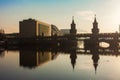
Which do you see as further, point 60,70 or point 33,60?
point 33,60

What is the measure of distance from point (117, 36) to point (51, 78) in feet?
468

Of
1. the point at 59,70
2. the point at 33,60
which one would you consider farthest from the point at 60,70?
the point at 33,60

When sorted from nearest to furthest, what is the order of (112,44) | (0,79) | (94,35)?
1. (0,79)
2. (112,44)
3. (94,35)

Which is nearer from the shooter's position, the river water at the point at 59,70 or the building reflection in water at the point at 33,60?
the river water at the point at 59,70

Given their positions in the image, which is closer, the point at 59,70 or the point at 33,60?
the point at 59,70

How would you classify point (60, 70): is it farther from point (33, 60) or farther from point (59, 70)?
point (33, 60)

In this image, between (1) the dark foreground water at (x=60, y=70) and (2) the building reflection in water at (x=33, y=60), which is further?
(2) the building reflection in water at (x=33, y=60)

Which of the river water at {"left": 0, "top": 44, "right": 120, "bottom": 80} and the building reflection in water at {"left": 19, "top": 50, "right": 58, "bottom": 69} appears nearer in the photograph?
the river water at {"left": 0, "top": 44, "right": 120, "bottom": 80}

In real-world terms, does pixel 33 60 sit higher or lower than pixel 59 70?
higher

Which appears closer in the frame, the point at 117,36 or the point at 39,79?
the point at 39,79

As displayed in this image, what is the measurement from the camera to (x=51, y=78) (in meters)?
48.4

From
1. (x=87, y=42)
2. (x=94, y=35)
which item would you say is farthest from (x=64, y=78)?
(x=94, y=35)

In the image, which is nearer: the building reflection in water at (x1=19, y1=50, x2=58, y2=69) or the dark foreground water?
the dark foreground water

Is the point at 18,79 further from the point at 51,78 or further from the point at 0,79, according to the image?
the point at 51,78
